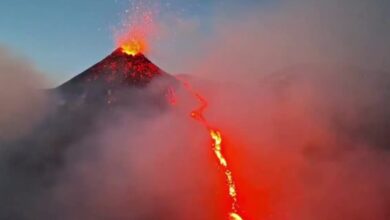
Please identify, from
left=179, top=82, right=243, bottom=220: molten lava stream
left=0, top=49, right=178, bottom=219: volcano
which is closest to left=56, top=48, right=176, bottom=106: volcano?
left=0, top=49, right=178, bottom=219: volcano

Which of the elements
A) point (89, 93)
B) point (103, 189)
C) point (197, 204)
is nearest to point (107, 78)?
point (89, 93)

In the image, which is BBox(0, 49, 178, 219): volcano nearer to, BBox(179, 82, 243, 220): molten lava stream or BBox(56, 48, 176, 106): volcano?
BBox(56, 48, 176, 106): volcano

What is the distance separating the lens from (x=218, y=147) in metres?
25.1

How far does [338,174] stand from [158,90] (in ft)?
50.3

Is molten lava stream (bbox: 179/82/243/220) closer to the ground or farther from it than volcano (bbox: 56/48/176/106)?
closer to the ground

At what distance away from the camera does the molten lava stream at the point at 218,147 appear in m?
18.2

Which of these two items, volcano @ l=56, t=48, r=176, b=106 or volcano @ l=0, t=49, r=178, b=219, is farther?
volcano @ l=56, t=48, r=176, b=106

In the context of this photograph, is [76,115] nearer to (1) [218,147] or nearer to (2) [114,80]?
(2) [114,80]

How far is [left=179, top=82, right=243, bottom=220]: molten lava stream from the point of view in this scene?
1819 cm

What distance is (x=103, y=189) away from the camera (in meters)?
20.5

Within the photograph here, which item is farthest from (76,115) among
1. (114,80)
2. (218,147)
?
(218,147)

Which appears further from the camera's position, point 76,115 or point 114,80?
point 114,80

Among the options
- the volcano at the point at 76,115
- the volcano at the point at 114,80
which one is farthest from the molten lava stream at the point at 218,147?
the volcano at the point at 114,80

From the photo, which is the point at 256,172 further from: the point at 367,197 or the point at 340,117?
the point at 340,117
